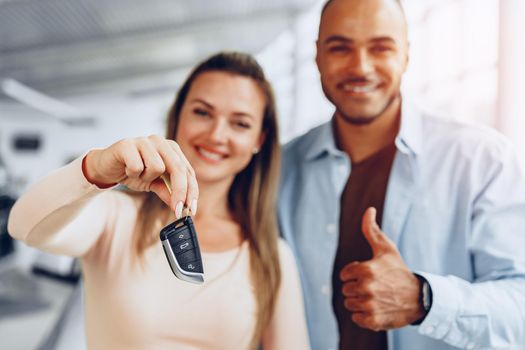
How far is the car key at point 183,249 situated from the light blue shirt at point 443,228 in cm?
29

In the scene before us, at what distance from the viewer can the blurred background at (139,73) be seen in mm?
693

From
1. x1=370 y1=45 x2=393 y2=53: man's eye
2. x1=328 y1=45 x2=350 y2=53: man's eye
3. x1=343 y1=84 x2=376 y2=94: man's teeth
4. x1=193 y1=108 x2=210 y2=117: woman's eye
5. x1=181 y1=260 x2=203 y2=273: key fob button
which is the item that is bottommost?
x1=181 y1=260 x2=203 y2=273: key fob button

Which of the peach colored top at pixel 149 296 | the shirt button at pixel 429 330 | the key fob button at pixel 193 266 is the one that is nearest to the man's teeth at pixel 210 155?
the peach colored top at pixel 149 296

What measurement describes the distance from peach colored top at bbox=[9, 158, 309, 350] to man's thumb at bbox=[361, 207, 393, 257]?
0.14 meters

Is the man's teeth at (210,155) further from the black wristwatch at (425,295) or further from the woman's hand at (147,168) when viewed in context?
the black wristwatch at (425,295)

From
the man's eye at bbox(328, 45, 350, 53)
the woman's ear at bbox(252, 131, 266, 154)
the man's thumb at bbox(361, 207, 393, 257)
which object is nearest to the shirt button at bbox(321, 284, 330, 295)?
the man's thumb at bbox(361, 207, 393, 257)

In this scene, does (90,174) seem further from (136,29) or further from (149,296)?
(136,29)

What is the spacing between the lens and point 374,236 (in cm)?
60

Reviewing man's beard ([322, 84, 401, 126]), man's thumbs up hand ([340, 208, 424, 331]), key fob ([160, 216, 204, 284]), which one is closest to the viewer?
key fob ([160, 216, 204, 284])

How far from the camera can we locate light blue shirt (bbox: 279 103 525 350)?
22.9 inches

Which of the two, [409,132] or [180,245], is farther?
[409,132]

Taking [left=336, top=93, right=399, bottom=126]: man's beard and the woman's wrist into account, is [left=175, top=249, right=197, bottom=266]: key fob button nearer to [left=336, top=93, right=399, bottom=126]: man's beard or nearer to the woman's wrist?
the woman's wrist

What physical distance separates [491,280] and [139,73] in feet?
2.06

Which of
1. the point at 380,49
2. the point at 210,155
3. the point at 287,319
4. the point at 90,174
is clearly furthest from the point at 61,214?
the point at 380,49
